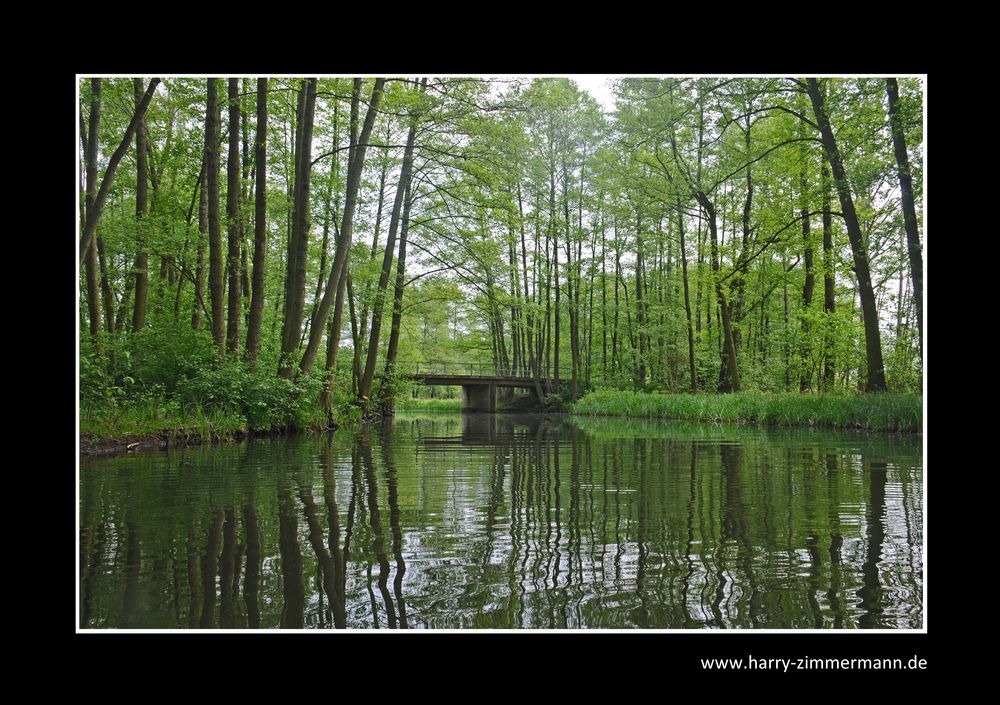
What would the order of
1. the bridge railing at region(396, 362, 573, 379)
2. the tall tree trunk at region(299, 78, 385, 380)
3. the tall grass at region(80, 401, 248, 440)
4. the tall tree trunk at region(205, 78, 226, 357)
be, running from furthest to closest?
the bridge railing at region(396, 362, 573, 379), the tall tree trunk at region(299, 78, 385, 380), the tall tree trunk at region(205, 78, 226, 357), the tall grass at region(80, 401, 248, 440)

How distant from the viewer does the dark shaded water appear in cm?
243

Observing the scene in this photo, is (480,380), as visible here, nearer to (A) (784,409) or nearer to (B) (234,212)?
(A) (784,409)

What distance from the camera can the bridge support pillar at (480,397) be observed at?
3843 centimetres

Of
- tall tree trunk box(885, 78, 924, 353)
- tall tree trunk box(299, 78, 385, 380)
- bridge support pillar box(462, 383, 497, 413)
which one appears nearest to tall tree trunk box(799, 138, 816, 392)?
tall tree trunk box(885, 78, 924, 353)

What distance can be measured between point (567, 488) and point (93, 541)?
3.56 m

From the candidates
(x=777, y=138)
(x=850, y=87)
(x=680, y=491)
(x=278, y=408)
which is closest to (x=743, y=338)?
(x=777, y=138)

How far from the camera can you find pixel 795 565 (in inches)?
119

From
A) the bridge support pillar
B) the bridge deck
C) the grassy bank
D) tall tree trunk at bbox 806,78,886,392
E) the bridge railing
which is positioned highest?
tall tree trunk at bbox 806,78,886,392

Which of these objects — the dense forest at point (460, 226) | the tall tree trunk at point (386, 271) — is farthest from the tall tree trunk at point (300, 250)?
the tall tree trunk at point (386, 271)

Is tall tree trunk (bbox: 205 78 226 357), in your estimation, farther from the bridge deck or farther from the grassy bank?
the bridge deck

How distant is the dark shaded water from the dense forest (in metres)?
4.52

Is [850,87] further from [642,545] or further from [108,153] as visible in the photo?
[108,153]

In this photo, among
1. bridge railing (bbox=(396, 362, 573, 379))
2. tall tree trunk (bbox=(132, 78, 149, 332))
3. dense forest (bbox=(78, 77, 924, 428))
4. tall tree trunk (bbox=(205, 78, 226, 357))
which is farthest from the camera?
bridge railing (bbox=(396, 362, 573, 379))
